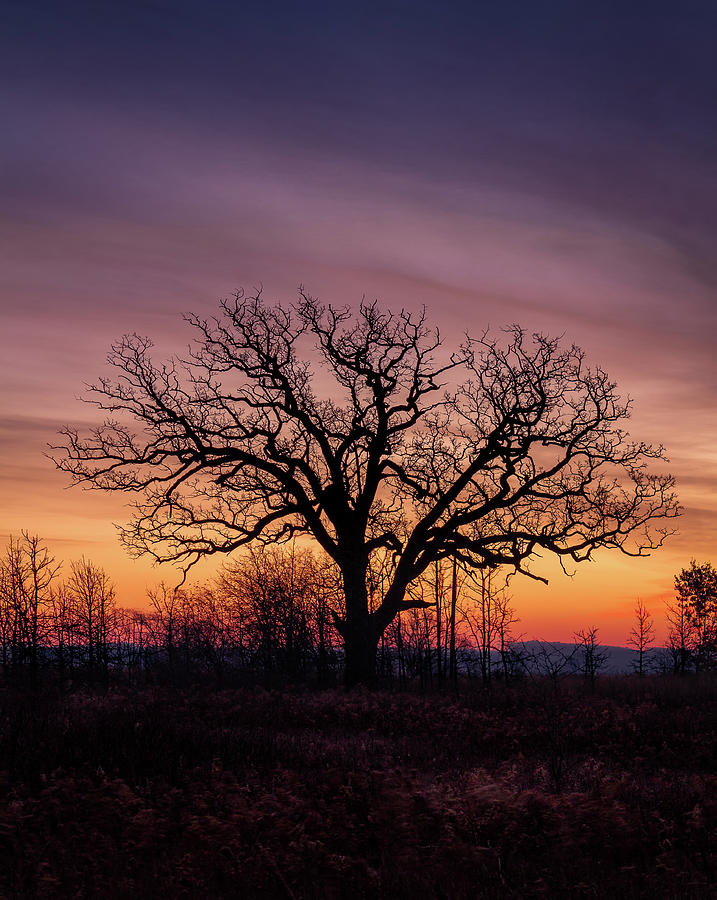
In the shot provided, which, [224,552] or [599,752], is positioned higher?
[224,552]

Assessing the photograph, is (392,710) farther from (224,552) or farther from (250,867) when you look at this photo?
(250,867)

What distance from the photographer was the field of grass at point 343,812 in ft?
30.2

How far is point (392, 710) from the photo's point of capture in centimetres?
2208

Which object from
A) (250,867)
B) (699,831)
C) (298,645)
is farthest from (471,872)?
(298,645)

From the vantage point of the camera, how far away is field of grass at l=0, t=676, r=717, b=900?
9.20 meters

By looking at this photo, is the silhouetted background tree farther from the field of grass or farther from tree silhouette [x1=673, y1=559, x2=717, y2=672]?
the field of grass

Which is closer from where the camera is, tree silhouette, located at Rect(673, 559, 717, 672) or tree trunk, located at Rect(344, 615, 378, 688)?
tree trunk, located at Rect(344, 615, 378, 688)

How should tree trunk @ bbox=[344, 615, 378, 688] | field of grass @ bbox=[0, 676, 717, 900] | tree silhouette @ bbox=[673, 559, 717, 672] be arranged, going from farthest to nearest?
tree silhouette @ bbox=[673, 559, 717, 672] → tree trunk @ bbox=[344, 615, 378, 688] → field of grass @ bbox=[0, 676, 717, 900]

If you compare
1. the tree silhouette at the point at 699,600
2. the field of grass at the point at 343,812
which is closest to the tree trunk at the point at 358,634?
the field of grass at the point at 343,812

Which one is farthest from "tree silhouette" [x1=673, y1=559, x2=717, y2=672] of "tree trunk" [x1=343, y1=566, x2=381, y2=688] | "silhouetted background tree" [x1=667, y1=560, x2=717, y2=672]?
"tree trunk" [x1=343, y1=566, x2=381, y2=688]

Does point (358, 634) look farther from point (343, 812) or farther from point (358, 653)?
point (343, 812)

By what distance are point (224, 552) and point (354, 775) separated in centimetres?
1722

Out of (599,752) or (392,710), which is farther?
(392,710)

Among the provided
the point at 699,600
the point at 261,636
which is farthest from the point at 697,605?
the point at 261,636
